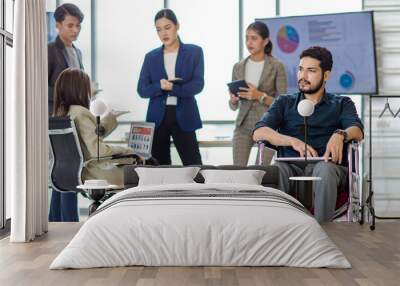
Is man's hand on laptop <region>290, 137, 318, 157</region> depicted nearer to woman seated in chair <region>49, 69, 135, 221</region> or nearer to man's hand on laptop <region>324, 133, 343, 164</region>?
man's hand on laptop <region>324, 133, 343, 164</region>

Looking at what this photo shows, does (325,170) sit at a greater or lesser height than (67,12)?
lesser

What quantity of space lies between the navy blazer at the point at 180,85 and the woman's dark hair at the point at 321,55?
1.20 meters

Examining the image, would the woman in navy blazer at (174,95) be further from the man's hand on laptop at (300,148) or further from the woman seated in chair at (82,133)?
the man's hand on laptop at (300,148)

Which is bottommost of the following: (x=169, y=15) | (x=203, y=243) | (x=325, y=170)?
(x=203, y=243)

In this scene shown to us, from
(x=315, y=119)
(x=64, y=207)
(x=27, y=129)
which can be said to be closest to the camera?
(x=27, y=129)

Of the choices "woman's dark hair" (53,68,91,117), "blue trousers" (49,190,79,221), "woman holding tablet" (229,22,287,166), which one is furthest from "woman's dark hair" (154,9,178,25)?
"blue trousers" (49,190,79,221)

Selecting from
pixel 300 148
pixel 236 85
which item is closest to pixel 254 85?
pixel 236 85

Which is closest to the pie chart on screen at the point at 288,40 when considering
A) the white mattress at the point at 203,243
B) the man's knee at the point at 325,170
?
the man's knee at the point at 325,170

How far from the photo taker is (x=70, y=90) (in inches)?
297

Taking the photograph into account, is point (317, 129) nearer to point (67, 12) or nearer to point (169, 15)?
point (169, 15)

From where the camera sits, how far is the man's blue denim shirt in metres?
6.83

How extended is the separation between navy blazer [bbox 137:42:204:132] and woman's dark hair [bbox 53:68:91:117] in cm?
62

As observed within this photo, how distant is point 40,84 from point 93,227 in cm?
217

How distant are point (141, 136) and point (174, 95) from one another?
0.60 m
